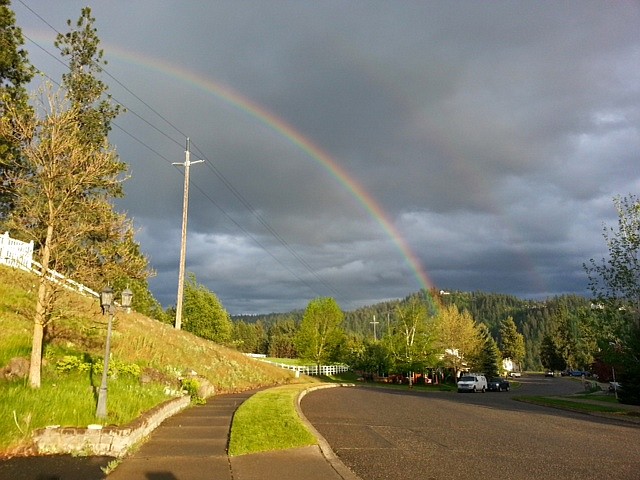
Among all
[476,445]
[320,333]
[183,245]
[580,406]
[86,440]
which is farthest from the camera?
[320,333]

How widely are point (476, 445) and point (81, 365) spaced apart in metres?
10.2

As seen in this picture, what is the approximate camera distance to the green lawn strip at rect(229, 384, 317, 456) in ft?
31.4

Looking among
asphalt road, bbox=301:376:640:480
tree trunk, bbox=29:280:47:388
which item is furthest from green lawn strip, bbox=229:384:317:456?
tree trunk, bbox=29:280:47:388

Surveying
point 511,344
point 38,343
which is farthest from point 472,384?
point 511,344

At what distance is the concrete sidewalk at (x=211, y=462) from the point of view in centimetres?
761

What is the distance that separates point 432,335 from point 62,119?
41583mm

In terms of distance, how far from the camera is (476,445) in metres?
11.5

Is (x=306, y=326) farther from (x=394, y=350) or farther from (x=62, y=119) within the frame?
(x=62, y=119)

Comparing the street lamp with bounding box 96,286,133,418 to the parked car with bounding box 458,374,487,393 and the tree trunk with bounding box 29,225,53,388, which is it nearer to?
the tree trunk with bounding box 29,225,53,388

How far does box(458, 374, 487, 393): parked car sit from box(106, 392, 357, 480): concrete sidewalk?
33803 mm

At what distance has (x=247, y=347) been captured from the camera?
142 meters

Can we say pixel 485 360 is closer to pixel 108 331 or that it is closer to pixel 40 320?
pixel 108 331

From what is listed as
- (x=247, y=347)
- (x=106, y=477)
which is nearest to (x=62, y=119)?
(x=106, y=477)

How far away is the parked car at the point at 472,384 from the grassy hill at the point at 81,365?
2232cm
